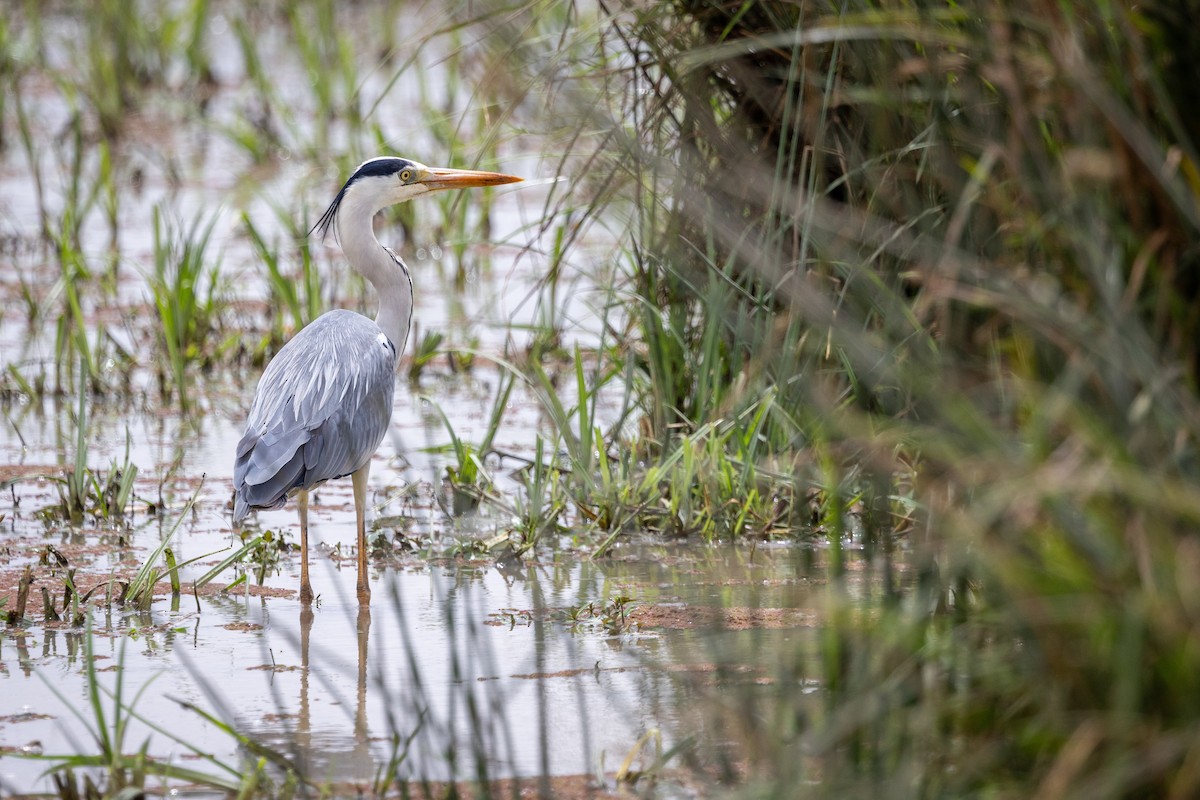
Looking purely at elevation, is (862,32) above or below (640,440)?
above

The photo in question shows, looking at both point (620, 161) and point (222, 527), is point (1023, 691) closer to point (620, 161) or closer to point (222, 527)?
point (620, 161)

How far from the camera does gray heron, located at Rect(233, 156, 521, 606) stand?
463 cm

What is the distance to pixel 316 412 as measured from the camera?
15.9 feet

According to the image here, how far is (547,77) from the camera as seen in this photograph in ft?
14.2

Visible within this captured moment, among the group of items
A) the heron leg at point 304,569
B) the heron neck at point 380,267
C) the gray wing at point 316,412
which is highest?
the heron neck at point 380,267

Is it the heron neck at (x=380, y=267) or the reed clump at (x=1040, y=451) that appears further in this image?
the heron neck at (x=380, y=267)

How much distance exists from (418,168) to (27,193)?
5.18 meters

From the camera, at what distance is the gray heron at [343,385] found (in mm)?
4633

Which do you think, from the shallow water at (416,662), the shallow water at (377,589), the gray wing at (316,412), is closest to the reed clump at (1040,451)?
the shallow water at (377,589)

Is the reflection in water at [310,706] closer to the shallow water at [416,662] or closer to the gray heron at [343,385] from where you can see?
the shallow water at [416,662]

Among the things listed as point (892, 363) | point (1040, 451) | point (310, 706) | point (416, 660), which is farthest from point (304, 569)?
point (1040, 451)

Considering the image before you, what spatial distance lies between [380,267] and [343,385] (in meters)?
0.71

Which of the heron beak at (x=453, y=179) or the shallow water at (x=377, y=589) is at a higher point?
the heron beak at (x=453, y=179)

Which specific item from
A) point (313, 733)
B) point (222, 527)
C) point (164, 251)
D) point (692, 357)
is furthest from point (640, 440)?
point (164, 251)
